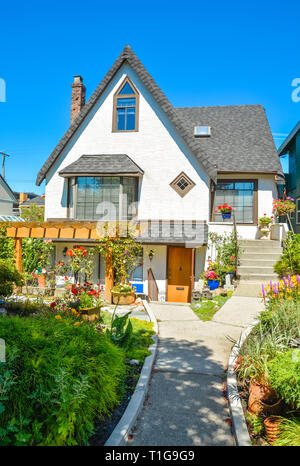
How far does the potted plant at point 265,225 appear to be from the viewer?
16.9m

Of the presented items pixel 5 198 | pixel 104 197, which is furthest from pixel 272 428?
pixel 5 198

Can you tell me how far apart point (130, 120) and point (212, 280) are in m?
8.64

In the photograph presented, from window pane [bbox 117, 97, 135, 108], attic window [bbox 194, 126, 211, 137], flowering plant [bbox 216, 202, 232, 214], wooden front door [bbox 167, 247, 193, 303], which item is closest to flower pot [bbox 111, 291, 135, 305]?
wooden front door [bbox 167, 247, 193, 303]

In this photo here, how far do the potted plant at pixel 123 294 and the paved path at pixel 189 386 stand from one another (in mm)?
2306

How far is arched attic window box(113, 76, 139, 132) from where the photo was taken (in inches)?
645

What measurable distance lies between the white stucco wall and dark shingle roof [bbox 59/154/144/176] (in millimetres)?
407

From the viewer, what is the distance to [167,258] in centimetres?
1542

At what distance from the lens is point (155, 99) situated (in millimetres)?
16031

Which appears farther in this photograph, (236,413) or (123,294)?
(123,294)

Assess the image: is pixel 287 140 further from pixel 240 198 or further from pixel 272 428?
pixel 272 428

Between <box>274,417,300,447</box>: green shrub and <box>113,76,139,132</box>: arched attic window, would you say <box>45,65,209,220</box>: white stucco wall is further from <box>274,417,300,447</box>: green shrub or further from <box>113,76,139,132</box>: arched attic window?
<box>274,417,300,447</box>: green shrub

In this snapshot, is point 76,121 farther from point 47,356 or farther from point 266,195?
point 47,356

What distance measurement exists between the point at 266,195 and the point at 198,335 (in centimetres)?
1130

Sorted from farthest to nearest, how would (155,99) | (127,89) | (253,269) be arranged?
1. (127,89)
2. (155,99)
3. (253,269)
